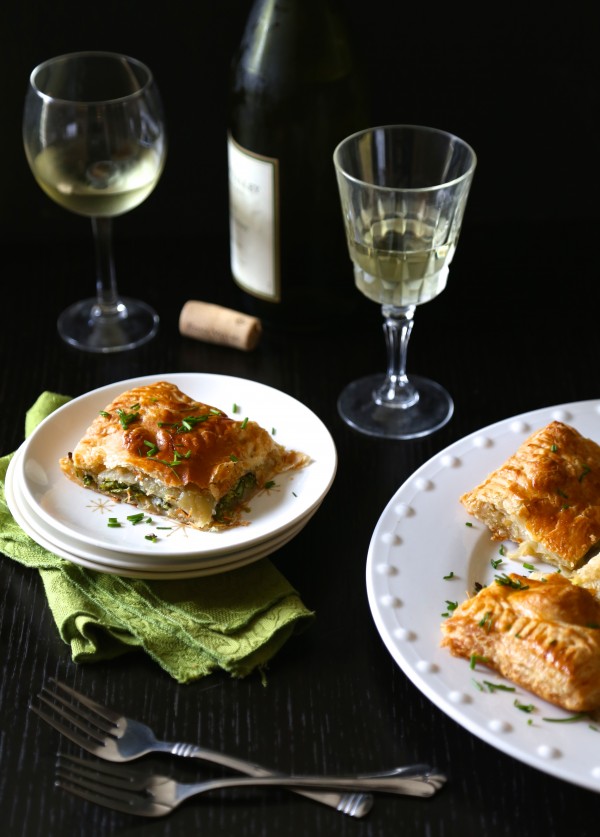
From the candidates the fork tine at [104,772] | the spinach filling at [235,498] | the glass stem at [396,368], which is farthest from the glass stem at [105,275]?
the fork tine at [104,772]

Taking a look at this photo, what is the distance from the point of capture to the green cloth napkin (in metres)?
1.60

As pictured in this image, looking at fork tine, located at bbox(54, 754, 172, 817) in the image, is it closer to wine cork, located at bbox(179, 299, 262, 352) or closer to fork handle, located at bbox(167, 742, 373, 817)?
fork handle, located at bbox(167, 742, 373, 817)

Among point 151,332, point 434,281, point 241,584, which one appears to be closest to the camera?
point 241,584

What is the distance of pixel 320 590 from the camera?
5.69 ft

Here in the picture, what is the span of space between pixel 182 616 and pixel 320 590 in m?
0.22

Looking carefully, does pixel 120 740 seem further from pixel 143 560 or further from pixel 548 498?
pixel 548 498

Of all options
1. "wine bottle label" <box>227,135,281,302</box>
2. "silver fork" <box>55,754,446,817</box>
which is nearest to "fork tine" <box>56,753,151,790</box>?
"silver fork" <box>55,754,446,817</box>

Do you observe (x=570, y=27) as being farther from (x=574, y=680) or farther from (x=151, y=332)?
(x=574, y=680)

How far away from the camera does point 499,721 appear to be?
1.40 m

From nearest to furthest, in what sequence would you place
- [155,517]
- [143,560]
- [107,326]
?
[143,560], [155,517], [107,326]

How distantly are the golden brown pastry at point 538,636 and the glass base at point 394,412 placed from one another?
561mm

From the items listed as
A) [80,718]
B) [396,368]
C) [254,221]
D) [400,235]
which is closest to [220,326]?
[254,221]

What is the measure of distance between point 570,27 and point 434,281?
0.75 meters

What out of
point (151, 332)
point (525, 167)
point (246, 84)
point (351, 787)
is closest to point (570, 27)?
point (525, 167)
